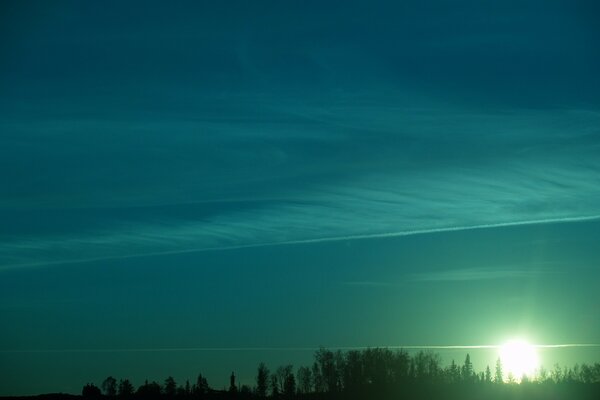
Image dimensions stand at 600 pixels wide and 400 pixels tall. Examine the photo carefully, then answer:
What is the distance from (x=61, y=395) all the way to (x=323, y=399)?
42.2 m

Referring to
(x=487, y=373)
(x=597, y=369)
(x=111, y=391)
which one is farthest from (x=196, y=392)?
(x=597, y=369)

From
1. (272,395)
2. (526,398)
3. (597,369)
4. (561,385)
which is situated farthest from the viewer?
(597,369)

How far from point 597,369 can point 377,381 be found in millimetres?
42705

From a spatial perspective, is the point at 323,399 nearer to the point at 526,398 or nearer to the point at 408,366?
the point at 408,366

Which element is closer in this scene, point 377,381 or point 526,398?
point 526,398

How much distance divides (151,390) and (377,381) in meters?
39.2

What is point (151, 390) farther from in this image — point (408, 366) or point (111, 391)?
point (408, 366)

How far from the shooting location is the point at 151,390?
484ft

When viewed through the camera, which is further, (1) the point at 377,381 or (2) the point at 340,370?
(2) the point at 340,370

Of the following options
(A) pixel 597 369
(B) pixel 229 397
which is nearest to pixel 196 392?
(B) pixel 229 397

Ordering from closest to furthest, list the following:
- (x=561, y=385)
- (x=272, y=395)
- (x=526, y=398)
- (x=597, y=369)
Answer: (x=526, y=398) → (x=561, y=385) → (x=272, y=395) → (x=597, y=369)

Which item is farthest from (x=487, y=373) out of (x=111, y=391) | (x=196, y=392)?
(x=111, y=391)

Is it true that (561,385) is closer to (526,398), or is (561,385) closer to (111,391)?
(526,398)

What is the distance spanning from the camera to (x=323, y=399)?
464ft
